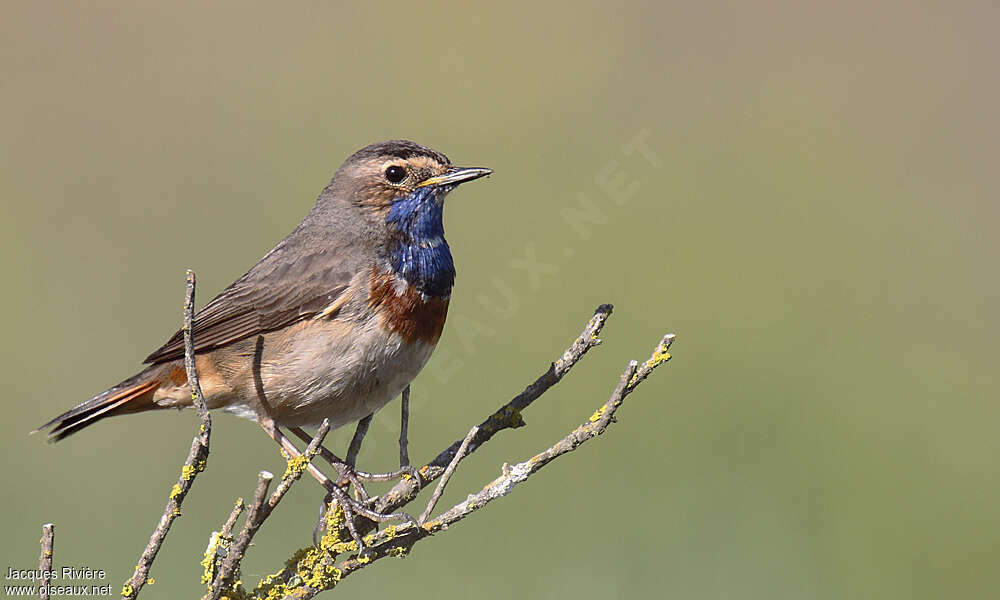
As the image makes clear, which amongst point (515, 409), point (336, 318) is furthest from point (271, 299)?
point (515, 409)

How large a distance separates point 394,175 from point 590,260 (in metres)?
4.76

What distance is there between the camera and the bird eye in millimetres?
5275

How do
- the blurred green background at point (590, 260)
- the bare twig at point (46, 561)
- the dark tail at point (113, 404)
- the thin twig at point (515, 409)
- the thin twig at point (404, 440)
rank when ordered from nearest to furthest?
the bare twig at point (46, 561)
the thin twig at point (515, 409)
the thin twig at point (404, 440)
the dark tail at point (113, 404)
the blurred green background at point (590, 260)

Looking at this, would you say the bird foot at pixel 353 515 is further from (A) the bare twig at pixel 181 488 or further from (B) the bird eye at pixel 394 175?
(B) the bird eye at pixel 394 175

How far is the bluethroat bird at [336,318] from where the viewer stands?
491cm

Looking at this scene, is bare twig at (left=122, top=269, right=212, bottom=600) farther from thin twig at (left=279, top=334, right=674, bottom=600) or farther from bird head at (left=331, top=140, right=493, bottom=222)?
bird head at (left=331, top=140, right=493, bottom=222)

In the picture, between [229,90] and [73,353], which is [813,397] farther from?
[229,90]

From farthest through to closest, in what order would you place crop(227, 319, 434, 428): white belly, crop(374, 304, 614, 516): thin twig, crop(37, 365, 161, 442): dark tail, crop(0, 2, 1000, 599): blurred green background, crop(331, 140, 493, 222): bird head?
crop(0, 2, 1000, 599): blurred green background < crop(331, 140, 493, 222): bird head < crop(37, 365, 161, 442): dark tail < crop(227, 319, 434, 428): white belly < crop(374, 304, 614, 516): thin twig

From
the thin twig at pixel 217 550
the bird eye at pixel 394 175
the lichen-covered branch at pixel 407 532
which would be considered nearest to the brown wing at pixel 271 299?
the bird eye at pixel 394 175

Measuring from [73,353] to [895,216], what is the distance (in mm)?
6857

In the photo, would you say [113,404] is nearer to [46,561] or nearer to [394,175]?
[394,175]

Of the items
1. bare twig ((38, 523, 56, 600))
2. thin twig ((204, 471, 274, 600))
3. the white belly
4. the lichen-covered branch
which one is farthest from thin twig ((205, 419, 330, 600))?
the white belly

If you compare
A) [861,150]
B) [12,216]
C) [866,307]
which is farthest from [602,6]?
[12,216]

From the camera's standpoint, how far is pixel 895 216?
10617 millimetres
